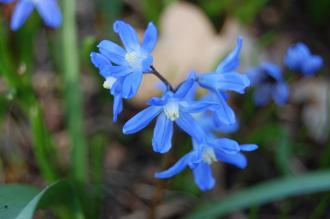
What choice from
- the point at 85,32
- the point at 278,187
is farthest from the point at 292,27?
the point at 278,187

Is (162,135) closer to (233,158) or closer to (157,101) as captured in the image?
(157,101)

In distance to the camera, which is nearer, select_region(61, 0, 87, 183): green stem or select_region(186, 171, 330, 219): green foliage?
select_region(186, 171, 330, 219): green foliage

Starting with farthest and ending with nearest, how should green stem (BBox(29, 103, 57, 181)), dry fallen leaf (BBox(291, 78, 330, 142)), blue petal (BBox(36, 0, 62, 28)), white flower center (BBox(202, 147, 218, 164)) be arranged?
dry fallen leaf (BBox(291, 78, 330, 142))
blue petal (BBox(36, 0, 62, 28))
green stem (BBox(29, 103, 57, 181))
white flower center (BBox(202, 147, 218, 164))

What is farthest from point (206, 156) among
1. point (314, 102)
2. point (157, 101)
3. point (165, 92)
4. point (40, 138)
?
point (314, 102)

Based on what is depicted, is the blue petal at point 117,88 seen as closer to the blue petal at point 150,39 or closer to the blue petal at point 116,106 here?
the blue petal at point 116,106

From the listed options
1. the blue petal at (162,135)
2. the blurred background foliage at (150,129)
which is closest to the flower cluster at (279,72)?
the blurred background foliage at (150,129)

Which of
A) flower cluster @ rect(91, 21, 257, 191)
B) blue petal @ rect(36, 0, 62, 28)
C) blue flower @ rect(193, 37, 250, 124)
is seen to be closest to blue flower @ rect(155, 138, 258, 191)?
flower cluster @ rect(91, 21, 257, 191)

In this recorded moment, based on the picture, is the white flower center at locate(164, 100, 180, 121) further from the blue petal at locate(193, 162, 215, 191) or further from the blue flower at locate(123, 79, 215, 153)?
the blue petal at locate(193, 162, 215, 191)
